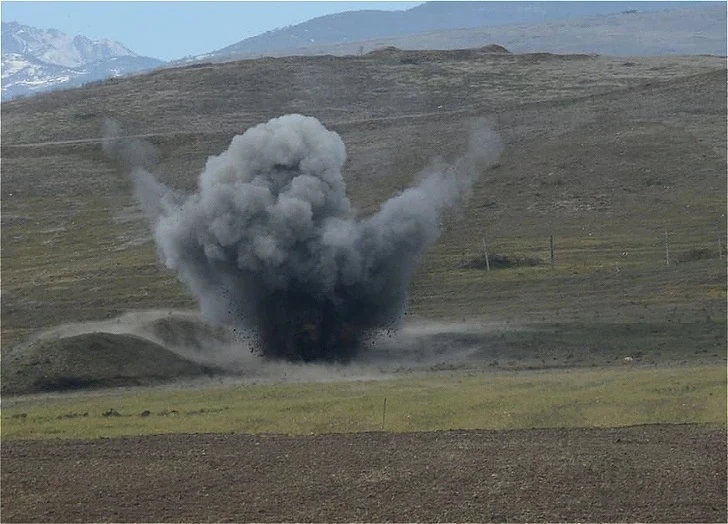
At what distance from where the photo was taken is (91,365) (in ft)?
148

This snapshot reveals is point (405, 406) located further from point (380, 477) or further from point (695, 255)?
point (695, 255)

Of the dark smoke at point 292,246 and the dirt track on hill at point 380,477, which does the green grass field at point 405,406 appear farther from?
the dark smoke at point 292,246

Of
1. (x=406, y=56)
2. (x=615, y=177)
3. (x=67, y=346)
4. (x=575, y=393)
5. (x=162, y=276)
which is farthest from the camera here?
(x=406, y=56)

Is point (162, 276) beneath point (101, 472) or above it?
beneath

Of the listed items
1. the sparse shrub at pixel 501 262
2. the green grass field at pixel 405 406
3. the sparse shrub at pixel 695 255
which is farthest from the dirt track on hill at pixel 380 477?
the sparse shrub at pixel 501 262

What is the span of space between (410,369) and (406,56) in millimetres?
110072

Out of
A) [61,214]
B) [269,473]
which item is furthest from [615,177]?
[269,473]

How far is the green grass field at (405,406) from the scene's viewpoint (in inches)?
1350

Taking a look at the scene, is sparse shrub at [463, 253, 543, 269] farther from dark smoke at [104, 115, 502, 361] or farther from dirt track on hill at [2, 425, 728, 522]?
dirt track on hill at [2, 425, 728, 522]

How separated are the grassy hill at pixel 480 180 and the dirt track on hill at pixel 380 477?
1607 cm

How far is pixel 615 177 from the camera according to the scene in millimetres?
89750

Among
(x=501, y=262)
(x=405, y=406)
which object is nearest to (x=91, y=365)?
(x=405, y=406)

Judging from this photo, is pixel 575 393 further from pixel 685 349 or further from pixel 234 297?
pixel 234 297

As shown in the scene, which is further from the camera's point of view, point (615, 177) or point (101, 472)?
point (615, 177)
